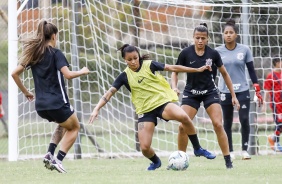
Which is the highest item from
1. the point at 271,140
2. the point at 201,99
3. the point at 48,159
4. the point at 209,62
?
the point at 209,62

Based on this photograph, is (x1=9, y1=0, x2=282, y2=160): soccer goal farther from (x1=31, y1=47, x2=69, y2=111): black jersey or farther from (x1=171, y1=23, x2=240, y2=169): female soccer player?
(x1=31, y1=47, x2=69, y2=111): black jersey

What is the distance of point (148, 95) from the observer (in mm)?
9961

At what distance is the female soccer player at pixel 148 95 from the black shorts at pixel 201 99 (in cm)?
35

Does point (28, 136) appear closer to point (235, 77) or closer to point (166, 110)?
point (235, 77)

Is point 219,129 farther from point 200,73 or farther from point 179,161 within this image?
point 200,73

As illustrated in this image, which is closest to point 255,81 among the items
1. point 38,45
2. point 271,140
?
point 271,140

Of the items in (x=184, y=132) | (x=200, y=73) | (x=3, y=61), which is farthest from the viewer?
(x=3, y=61)

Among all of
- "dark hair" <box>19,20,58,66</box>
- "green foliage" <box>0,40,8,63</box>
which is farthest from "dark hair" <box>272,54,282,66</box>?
"dark hair" <box>19,20,58,66</box>

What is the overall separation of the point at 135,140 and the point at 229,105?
264cm

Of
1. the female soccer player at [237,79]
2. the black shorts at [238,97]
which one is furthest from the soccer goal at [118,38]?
the black shorts at [238,97]

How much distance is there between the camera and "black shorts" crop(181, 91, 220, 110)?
10094mm

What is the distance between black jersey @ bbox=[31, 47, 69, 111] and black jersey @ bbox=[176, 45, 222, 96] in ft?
5.27

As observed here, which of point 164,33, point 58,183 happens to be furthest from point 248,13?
point 58,183

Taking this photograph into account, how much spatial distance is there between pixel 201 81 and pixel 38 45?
208 cm
